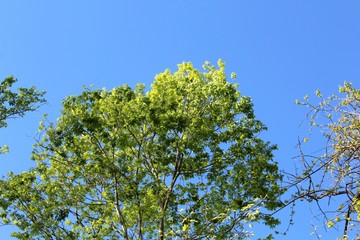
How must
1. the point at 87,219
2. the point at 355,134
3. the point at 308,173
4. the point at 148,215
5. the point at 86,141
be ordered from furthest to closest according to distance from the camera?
the point at 87,219 < the point at 86,141 < the point at 148,215 < the point at 355,134 < the point at 308,173

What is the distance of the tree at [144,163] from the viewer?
20.0 metres

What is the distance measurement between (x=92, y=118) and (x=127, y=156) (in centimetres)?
282

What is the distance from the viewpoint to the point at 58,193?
2203 centimetres

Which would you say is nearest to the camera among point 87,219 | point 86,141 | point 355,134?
point 355,134

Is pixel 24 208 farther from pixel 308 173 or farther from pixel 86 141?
pixel 308 173

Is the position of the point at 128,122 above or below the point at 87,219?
above

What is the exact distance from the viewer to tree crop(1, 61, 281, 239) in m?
20.0

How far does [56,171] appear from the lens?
2267 cm

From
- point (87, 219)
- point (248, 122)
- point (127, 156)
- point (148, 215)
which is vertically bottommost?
point (148, 215)

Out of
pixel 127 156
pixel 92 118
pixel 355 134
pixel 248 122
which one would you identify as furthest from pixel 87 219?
pixel 355 134

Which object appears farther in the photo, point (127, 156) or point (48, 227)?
point (127, 156)

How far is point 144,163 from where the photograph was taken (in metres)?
21.8

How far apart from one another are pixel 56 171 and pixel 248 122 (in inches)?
374

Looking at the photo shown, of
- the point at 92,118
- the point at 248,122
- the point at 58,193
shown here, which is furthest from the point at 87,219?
the point at 248,122
